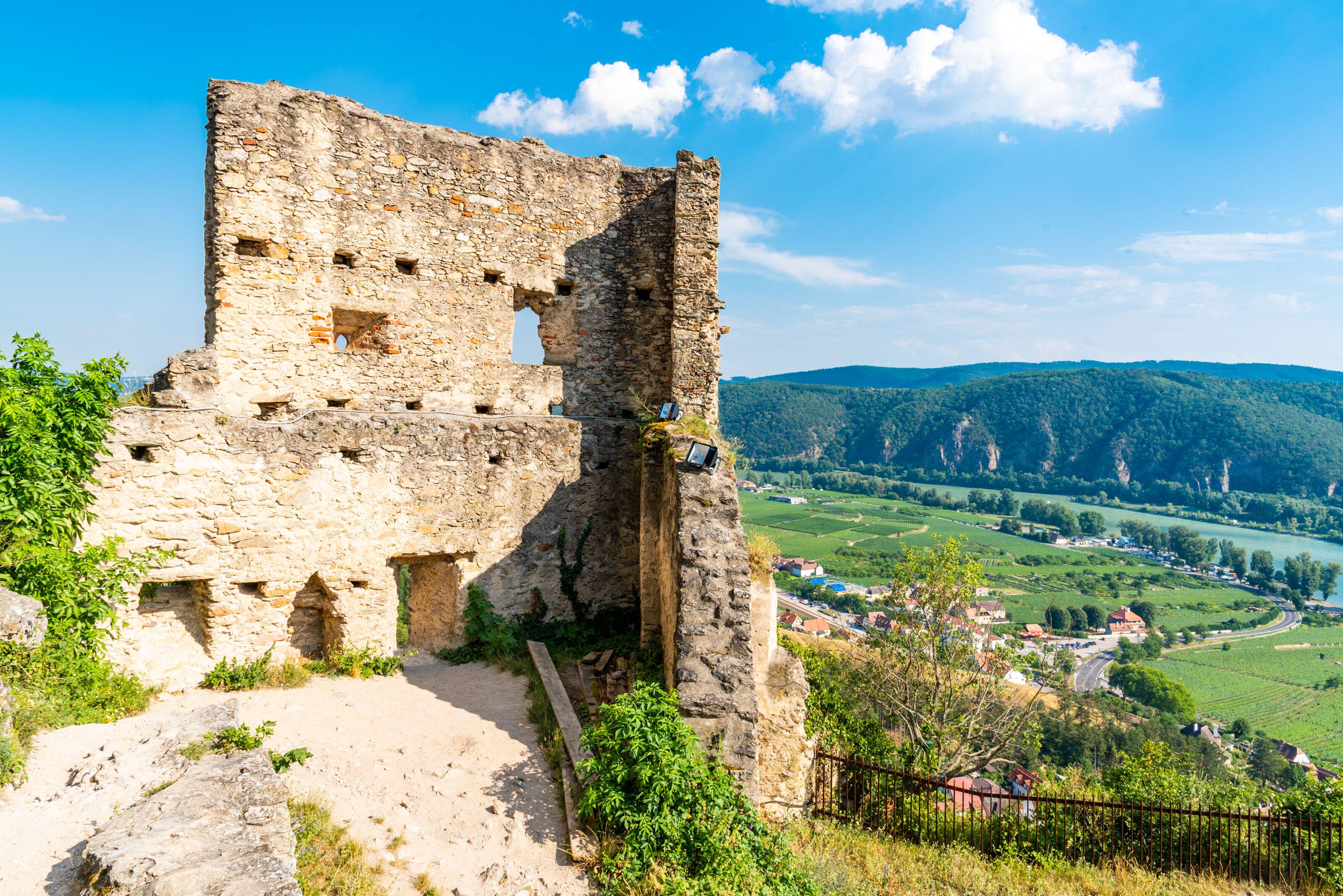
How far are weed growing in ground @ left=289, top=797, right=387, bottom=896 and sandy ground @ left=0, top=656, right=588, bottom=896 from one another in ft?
0.55

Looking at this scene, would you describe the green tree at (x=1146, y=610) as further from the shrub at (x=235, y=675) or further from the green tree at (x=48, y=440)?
the green tree at (x=48, y=440)

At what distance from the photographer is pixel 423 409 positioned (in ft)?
30.7

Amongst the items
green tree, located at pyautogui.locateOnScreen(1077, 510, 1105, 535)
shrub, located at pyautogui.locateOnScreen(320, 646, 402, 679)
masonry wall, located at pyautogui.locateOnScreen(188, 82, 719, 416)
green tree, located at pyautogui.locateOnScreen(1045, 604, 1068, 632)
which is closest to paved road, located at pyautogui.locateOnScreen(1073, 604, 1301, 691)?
green tree, located at pyautogui.locateOnScreen(1045, 604, 1068, 632)

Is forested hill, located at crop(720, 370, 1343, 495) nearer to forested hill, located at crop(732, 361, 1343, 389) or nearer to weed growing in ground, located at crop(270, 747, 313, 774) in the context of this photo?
forested hill, located at crop(732, 361, 1343, 389)

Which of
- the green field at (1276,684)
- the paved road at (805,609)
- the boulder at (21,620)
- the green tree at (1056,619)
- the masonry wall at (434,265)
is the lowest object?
the green field at (1276,684)

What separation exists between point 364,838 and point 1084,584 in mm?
64946

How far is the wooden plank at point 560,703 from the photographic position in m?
6.51

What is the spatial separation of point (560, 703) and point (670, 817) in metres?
2.57

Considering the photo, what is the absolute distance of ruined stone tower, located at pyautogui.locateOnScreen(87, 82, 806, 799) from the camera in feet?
23.7

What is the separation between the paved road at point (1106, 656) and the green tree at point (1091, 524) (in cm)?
1979

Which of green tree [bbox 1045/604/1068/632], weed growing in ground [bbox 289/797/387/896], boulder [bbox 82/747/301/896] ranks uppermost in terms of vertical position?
boulder [bbox 82/747/301/896]

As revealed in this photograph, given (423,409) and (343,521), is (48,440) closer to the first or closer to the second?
(343,521)

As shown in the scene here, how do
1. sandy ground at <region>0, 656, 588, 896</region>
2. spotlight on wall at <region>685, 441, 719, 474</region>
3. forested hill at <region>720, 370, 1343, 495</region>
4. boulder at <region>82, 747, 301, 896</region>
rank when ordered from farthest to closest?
forested hill at <region>720, 370, 1343, 495</region> < spotlight on wall at <region>685, 441, 719, 474</region> < sandy ground at <region>0, 656, 588, 896</region> < boulder at <region>82, 747, 301, 896</region>

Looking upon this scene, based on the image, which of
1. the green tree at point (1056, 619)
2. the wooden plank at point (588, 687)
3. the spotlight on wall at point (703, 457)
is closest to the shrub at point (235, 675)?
the wooden plank at point (588, 687)
